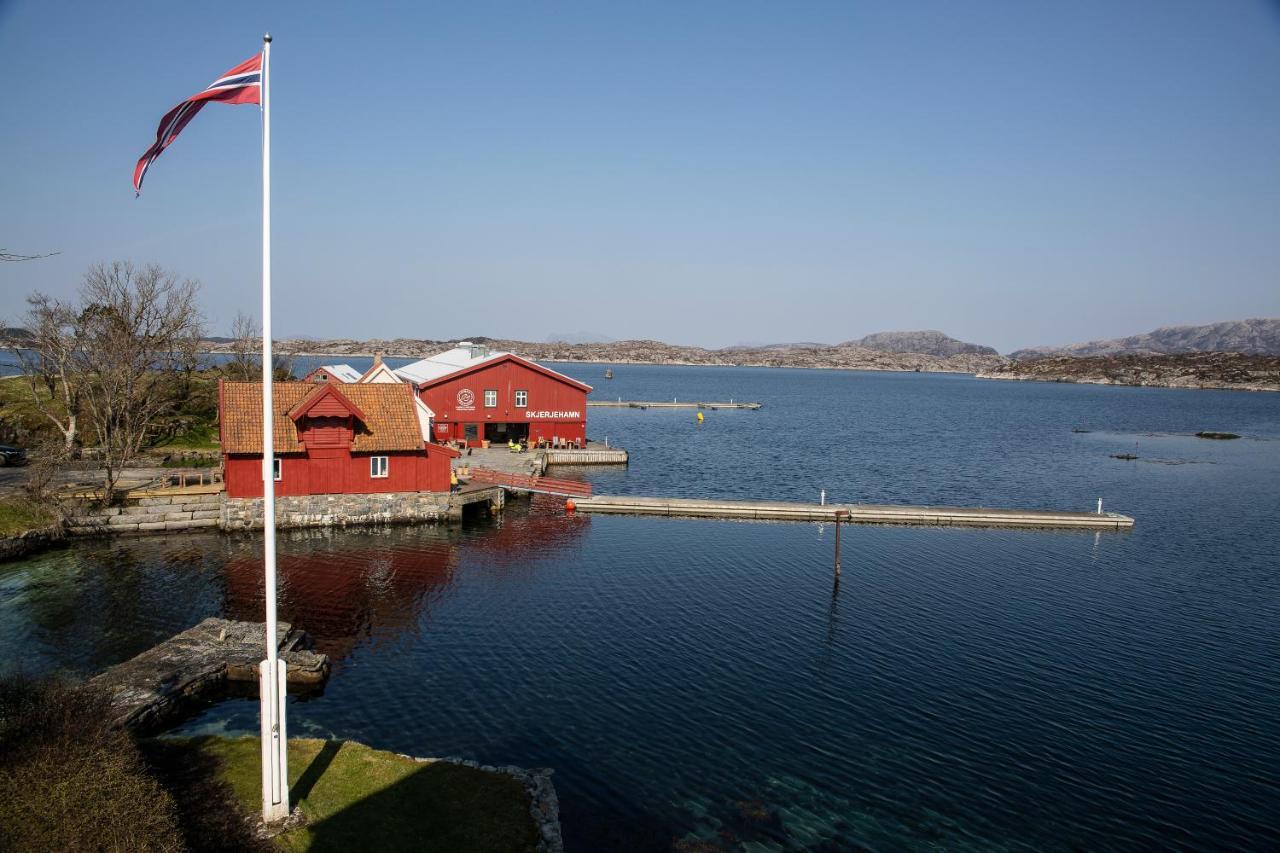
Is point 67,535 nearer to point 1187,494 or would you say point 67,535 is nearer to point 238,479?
point 238,479

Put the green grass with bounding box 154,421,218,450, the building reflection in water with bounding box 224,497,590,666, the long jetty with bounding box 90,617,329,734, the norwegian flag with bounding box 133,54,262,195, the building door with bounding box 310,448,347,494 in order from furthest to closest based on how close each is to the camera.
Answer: the green grass with bounding box 154,421,218,450, the building door with bounding box 310,448,347,494, the building reflection in water with bounding box 224,497,590,666, the long jetty with bounding box 90,617,329,734, the norwegian flag with bounding box 133,54,262,195

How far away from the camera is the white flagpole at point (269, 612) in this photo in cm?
1340

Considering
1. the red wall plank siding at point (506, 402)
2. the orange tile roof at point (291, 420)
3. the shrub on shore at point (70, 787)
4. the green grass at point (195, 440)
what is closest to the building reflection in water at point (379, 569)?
the orange tile roof at point (291, 420)

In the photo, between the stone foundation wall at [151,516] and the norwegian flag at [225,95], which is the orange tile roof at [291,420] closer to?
the stone foundation wall at [151,516]

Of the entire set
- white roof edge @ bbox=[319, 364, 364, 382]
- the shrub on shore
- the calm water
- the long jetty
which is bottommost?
the calm water

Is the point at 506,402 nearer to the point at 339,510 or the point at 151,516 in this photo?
the point at 339,510

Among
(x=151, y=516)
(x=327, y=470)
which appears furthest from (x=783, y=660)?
(x=151, y=516)

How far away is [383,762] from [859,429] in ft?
325

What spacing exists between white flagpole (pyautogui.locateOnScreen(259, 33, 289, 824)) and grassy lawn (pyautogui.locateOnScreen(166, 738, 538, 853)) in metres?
0.86

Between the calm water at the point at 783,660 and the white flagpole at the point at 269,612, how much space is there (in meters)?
5.52

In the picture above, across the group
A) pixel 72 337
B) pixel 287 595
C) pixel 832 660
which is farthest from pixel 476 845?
pixel 72 337

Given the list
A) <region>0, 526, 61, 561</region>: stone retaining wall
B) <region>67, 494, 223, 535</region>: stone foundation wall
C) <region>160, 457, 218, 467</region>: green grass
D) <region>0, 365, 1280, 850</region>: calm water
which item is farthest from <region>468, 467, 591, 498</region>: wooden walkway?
<region>0, 526, 61, 561</region>: stone retaining wall

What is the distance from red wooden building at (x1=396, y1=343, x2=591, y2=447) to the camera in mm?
61969

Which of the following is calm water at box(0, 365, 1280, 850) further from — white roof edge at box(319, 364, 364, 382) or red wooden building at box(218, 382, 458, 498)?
white roof edge at box(319, 364, 364, 382)
